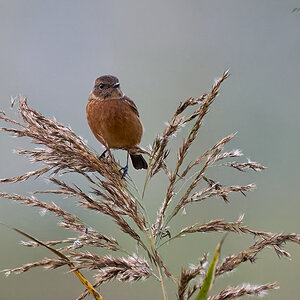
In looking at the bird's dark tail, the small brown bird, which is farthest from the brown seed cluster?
the bird's dark tail

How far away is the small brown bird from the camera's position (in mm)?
2750

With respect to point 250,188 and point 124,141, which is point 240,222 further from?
point 124,141

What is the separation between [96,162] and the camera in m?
1.70

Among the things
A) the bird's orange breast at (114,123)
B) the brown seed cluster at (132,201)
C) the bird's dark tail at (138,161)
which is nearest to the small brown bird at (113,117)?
the bird's orange breast at (114,123)

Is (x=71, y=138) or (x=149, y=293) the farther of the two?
(x=149, y=293)

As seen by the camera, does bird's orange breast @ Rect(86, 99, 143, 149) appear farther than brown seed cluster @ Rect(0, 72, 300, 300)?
Yes

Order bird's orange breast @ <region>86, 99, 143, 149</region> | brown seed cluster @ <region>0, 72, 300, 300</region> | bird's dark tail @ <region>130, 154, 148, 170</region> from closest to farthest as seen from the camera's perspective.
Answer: brown seed cluster @ <region>0, 72, 300, 300</region>
bird's orange breast @ <region>86, 99, 143, 149</region>
bird's dark tail @ <region>130, 154, 148, 170</region>

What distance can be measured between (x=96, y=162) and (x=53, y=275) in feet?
13.3

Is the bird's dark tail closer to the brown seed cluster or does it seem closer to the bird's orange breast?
the bird's orange breast

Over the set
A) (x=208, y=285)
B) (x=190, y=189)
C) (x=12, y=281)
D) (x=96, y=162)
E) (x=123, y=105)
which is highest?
(x=12, y=281)

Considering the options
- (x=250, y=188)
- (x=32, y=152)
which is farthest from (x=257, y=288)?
(x=32, y=152)

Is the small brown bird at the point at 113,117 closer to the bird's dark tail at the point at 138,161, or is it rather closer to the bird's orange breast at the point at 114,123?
the bird's orange breast at the point at 114,123

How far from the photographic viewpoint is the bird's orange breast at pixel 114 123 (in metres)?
2.75

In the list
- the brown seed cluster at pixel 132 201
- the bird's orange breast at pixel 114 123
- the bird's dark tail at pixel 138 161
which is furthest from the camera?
the bird's dark tail at pixel 138 161
